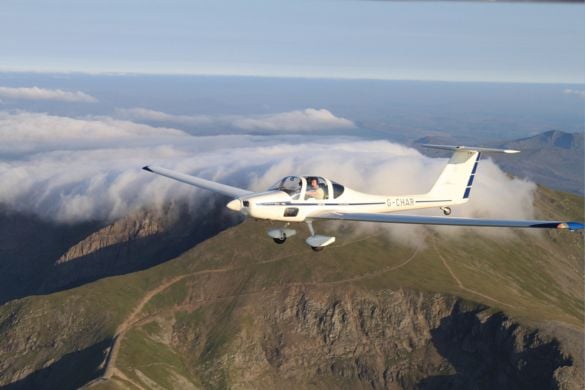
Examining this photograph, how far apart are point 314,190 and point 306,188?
1.00 meters

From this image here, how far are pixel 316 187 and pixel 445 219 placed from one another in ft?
42.6

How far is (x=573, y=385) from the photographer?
179750mm

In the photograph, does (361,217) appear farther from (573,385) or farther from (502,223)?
(573,385)

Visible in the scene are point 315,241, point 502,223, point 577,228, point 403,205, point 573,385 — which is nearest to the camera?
point 577,228

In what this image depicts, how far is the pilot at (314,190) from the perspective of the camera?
54094 millimetres

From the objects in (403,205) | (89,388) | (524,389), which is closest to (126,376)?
(89,388)

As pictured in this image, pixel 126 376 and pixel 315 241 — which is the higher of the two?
pixel 315 241

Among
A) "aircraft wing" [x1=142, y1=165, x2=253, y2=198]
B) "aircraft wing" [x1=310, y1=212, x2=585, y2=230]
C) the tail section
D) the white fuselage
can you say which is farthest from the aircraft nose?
the tail section

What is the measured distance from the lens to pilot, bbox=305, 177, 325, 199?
54.1m

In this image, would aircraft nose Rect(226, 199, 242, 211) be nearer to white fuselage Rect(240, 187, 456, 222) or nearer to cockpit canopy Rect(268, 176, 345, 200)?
white fuselage Rect(240, 187, 456, 222)

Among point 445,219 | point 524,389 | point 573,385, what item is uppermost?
point 445,219

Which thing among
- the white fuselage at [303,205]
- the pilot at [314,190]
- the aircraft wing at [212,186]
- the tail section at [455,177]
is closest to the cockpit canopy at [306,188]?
the pilot at [314,190]

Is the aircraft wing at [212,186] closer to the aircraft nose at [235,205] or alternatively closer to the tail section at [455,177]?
the aircraft nose at [235,205]

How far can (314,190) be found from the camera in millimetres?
54438
